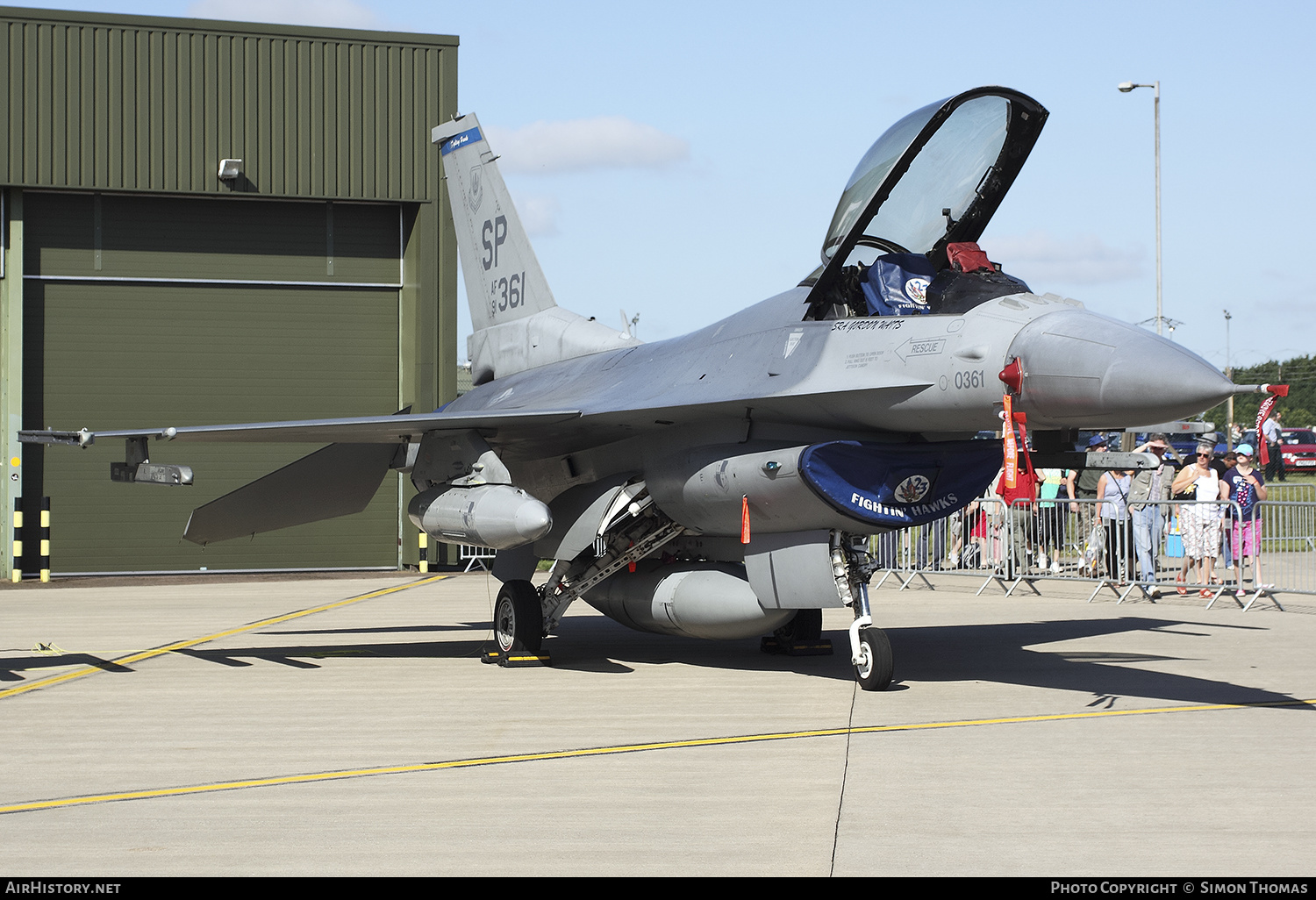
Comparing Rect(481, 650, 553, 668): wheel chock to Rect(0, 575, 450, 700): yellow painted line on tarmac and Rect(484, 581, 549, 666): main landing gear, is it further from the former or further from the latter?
Rect(0, 575, 450, 700): yellow painted line on tarmac

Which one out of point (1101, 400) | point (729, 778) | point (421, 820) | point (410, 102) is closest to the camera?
point (421, 820)

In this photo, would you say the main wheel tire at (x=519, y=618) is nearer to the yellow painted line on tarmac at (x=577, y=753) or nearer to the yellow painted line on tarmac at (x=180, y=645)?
the yellow painted line on tarmac at (x=180, y=645)

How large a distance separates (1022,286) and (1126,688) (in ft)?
9.90

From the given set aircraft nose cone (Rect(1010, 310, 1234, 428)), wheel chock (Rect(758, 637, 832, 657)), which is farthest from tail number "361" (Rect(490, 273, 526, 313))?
aircraft nose cone (Rect(1010, 310, 1234, 428))

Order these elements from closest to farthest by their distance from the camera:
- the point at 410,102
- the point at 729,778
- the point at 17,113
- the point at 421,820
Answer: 1. the point at 421,820
2. the point at 729,778
3. the point at 17,113
4. the point at 410,102

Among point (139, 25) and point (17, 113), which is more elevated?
point (139, 25)

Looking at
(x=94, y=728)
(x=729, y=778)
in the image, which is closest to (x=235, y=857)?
(x=729, y=778)

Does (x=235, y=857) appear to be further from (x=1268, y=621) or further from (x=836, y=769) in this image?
(x=1268, y=621)

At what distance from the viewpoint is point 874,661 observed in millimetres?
8633

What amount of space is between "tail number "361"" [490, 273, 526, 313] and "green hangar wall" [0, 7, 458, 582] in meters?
8.21

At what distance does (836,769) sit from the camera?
6324mm

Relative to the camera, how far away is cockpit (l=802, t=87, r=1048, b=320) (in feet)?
27.0

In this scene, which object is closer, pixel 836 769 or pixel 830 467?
pixel 836 769

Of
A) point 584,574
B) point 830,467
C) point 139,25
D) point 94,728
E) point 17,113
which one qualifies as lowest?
point 94,728
